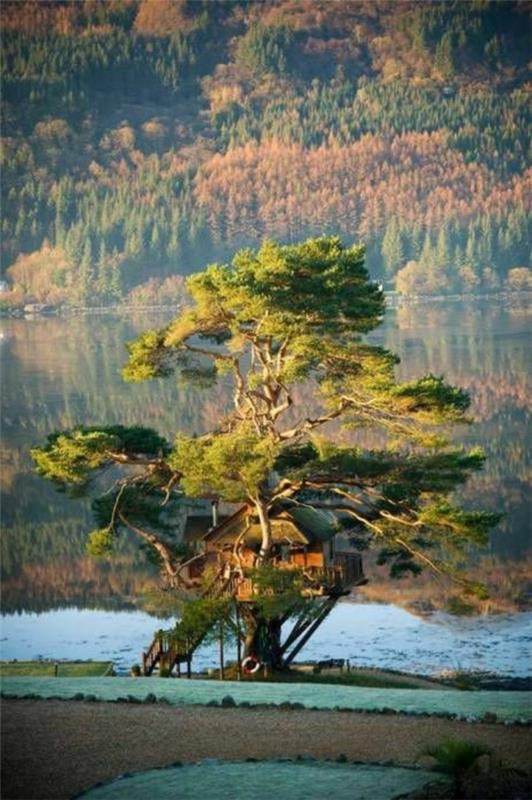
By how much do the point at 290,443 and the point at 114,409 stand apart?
1780 inches

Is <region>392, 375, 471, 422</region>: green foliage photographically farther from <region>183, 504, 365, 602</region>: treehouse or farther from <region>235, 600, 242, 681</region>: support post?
<region>235, 600, 242, 681</region>: support post

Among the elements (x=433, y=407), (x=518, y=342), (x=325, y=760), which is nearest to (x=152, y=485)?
(x=433, y=407)

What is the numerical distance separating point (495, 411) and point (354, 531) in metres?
39.5

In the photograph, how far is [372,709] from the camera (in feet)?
66.0

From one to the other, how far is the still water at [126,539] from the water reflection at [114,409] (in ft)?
0.24

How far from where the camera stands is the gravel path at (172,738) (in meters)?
17.2

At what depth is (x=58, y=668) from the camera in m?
28.3

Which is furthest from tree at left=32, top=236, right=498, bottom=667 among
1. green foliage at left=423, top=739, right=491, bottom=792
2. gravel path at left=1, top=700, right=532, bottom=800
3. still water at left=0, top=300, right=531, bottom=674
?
green foliage at left=423, top=739, right=491, bottom=792

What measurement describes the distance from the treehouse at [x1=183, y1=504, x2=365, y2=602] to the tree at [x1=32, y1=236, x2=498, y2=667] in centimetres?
21

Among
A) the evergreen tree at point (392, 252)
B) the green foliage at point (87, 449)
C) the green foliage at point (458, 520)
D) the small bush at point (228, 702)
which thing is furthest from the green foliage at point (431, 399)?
the evergreen tree at point (392, 252)

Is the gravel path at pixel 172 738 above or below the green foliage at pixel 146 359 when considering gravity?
below

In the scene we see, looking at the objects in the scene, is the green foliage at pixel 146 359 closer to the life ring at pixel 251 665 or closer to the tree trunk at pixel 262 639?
the tree trunk at pixel 262 639

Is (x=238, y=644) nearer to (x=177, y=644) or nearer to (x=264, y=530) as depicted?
(x=177, y=644)

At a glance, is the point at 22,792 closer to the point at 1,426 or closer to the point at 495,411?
the point at 495,411
